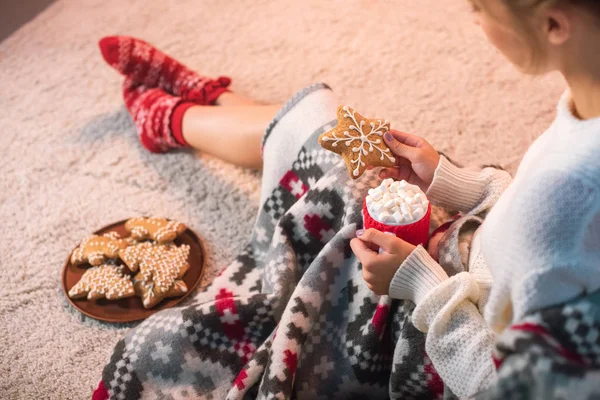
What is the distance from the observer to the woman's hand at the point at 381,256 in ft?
2.58

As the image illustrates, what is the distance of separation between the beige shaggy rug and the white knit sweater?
56cm

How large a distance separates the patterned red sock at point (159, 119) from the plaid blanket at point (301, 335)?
47 centimetres

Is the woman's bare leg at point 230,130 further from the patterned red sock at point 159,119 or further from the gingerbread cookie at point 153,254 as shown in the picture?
the gingerbread cookie at point 153,254

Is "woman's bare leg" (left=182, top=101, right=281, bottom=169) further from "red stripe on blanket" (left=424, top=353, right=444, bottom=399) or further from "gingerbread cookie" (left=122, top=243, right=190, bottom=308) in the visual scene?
"red stripe on blanket" (left=424, top=353, right=444, bottom=399)

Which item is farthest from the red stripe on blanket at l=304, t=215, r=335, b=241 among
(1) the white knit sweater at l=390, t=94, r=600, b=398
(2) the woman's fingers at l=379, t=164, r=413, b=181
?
(1) the white knit sweater at l=390, t=94, r=600, b=398

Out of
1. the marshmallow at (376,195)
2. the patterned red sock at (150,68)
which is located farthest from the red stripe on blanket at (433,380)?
the patterned red sock at (150,68)

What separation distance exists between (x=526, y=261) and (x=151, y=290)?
718 millimetres

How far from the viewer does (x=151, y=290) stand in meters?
1.10

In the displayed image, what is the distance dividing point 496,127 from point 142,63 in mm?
903

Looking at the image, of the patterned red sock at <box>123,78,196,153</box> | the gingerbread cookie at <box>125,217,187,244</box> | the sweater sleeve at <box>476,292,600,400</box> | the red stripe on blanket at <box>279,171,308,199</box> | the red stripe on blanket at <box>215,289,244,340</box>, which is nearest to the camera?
the sweater sleeve at <box>476,292,600,400</box>

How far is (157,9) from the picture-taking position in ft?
6.40

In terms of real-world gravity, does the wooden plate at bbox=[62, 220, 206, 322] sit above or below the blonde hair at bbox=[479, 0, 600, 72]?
below

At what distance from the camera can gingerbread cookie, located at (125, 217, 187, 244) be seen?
1194mm

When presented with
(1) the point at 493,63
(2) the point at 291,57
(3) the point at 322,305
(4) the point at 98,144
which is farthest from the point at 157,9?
(3) the point at 322,305
